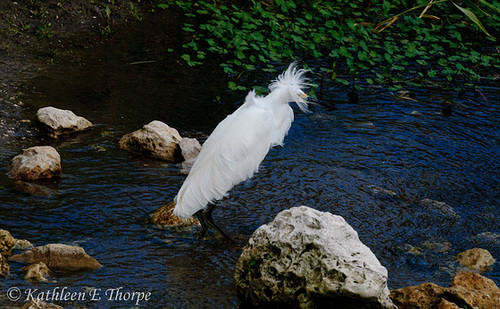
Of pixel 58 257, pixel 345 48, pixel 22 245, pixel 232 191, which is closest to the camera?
pixel 58 257

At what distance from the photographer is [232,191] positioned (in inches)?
229

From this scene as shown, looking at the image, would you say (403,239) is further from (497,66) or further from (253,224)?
(497,66)

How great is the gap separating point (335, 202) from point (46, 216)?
2817 millimetres

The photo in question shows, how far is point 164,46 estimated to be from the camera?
952 centimetres

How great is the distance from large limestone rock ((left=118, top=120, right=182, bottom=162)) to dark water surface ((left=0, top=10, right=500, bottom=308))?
0.43ft

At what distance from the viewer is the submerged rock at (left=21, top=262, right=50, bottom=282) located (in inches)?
156

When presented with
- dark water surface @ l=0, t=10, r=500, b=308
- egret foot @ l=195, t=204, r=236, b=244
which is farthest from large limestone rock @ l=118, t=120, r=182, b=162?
egret foot @ l=195, t=204, r=236, b=244

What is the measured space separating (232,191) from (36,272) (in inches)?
91.8

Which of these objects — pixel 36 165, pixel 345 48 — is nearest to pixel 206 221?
pixel 36 165

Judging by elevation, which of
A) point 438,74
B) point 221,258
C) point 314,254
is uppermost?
point 438,74

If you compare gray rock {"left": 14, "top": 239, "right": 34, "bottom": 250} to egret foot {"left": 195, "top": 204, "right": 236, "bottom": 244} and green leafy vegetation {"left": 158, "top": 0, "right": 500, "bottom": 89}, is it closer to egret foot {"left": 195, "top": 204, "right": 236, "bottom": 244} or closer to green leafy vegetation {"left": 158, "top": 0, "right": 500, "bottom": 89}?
egret foot {"left": 195, "top": 204, "right": 236, "bottom": 244}

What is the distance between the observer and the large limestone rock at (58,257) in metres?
4.14

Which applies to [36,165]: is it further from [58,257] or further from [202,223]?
[202,223]

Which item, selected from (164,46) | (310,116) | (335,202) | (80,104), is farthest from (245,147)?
(164,46)
